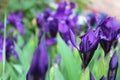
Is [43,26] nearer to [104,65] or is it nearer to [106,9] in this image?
[104,65]

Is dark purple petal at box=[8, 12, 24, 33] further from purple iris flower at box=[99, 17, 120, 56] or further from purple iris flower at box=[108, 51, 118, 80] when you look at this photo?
purple iris flower at box=[108, 51, 118, 80]

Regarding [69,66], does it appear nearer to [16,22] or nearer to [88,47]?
[88,47]

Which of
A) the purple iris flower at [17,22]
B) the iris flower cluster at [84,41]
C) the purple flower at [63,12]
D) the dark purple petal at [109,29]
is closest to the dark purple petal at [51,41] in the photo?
the iris flower cluster at [84,41]

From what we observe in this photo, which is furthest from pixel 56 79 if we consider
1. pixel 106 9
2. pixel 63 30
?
pixel 106 9

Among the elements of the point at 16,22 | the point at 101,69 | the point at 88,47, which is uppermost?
the point at 88,47

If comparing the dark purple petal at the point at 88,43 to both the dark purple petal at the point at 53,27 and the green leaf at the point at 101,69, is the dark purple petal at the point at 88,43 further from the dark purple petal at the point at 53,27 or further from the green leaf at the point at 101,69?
the dark purple petal at the point at 53,27

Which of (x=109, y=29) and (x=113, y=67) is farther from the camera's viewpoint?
(x=109, y=29)

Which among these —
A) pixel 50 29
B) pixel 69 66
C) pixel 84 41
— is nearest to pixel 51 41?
pixel 50 29
